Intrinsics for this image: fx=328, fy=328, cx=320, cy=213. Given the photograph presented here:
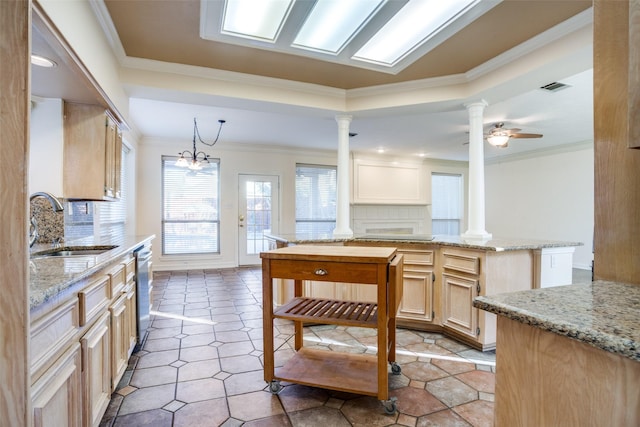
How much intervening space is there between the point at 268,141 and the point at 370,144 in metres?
2.02

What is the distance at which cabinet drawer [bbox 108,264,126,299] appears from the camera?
180cm

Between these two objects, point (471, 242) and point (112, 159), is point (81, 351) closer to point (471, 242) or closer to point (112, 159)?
point (112, 159)

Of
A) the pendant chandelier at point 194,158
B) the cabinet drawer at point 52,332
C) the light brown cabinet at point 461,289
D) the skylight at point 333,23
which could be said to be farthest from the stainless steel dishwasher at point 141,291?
the pendant chandelier at point 194,158

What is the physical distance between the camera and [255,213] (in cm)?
675

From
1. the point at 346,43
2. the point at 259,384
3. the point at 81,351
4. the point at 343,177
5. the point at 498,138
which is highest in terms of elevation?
the point at 346,43

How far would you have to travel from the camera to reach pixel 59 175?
2461 mm

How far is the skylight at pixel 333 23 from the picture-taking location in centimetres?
211

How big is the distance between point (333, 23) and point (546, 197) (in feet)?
22.2

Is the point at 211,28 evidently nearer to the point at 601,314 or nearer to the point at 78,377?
the point at 78,377

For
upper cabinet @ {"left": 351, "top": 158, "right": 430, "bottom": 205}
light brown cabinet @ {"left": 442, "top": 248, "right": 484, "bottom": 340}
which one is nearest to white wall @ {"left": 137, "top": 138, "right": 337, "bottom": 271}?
upper cabinet @ {"left": 351, "top": 158, "right": 430, "bottom": 205}

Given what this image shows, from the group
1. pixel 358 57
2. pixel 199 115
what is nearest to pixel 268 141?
pixel 199 115

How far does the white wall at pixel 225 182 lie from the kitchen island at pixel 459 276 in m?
3.48

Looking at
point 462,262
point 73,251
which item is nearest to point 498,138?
point 462,262

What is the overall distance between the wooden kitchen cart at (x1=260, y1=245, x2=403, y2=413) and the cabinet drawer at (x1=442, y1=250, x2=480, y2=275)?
968 millimetres
